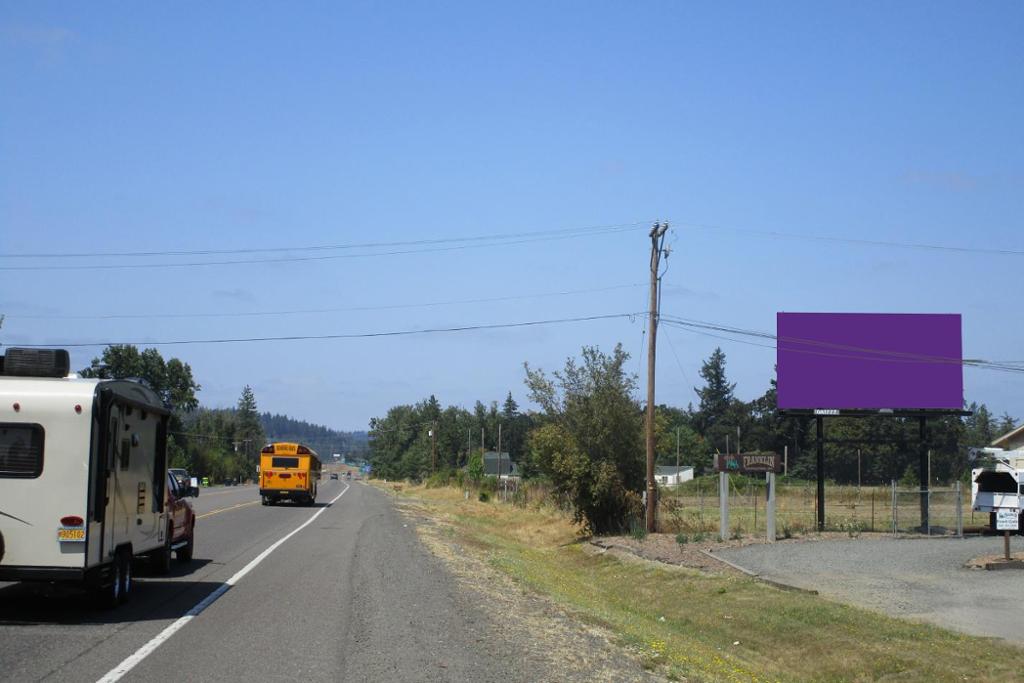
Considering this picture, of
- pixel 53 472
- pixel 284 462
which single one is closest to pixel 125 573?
pixel 53 472

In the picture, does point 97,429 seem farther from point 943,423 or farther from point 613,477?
point 943,423

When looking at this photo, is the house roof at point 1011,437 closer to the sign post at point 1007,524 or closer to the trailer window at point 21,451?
the sign post at point 1007,524

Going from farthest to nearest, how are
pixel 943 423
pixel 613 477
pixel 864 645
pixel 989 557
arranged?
pixel 943 423 < pixel 613 477 < pixel 989 557 < pixel 864 645

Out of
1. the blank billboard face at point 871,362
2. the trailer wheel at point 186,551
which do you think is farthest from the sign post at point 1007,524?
the trailer wheel at point 186,551

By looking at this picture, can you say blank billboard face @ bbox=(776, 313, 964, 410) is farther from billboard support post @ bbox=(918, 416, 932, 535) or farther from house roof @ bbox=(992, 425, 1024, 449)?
house roof @ bbox=(992, 425, 1024, 449)

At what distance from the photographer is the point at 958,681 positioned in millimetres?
14211

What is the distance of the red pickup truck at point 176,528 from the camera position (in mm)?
16562

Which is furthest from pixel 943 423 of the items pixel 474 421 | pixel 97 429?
pixel 97 429

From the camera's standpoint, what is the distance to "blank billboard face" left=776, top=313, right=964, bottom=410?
3569cm

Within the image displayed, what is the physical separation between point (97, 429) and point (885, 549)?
966 inches

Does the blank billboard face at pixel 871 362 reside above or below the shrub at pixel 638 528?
above

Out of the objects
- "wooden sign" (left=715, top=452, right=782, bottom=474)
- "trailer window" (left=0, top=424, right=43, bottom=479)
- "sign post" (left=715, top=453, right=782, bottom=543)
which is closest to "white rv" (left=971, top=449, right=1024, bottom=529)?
"wooden sign" (left=715, top=452, right=782, bottom=474)

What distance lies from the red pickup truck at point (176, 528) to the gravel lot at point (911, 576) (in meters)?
13.0

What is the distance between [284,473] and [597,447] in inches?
748
